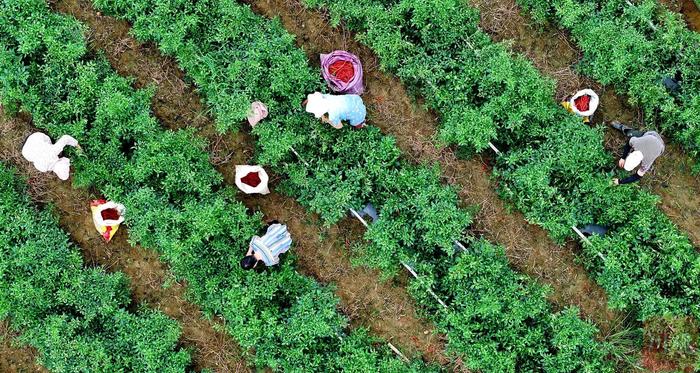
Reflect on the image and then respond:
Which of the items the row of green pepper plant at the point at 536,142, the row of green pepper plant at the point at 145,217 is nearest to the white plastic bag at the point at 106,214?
the row of green pepper plant at the point at 145,217

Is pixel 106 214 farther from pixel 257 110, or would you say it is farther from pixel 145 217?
pixel 257 110

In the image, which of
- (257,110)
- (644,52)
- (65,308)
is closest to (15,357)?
(65,308)

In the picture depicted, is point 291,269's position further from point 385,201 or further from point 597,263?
point 597,263

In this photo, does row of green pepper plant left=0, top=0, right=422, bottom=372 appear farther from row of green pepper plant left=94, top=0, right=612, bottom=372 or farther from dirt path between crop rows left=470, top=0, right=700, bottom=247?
dirt path between crop rows left=470, top=0, right=700, bottom=247

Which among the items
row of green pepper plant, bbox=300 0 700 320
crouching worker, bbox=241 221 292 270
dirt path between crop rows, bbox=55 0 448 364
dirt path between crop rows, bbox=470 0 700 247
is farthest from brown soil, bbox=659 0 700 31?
crouching worker, bbox=241 221 292 270

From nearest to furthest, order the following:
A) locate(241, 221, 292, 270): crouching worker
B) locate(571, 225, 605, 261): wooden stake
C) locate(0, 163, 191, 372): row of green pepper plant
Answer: locate(241, 221, 292, 270): crouching worker → locate(0, 163, 191, 372): row of green pepper plant → locate(571, 225, 605, 261): wooden stake

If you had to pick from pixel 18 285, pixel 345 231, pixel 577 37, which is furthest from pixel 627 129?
pixel 18 285
